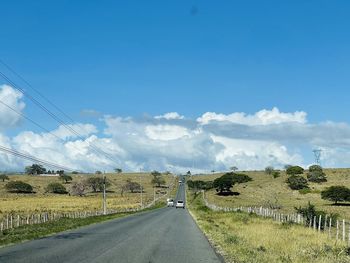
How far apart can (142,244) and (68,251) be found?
4.58 m

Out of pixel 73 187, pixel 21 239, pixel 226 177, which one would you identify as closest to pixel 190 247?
pixel 21 239

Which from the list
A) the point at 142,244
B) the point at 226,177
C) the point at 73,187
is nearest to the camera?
the point at 142,244

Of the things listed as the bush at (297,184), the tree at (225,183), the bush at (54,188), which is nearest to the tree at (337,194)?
the bush at (297,184)

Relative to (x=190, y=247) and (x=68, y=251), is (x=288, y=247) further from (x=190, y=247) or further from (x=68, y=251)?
(x=68, y=251)

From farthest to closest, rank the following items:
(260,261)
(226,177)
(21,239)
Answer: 1. (226,177)
2. (21,239)
3. (260,261)

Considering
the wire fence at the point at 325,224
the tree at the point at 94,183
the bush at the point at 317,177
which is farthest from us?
the tree at the point at 94,183

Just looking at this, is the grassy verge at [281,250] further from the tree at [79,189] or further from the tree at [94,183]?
the tree at [94,183]

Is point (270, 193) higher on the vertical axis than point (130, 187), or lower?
lower

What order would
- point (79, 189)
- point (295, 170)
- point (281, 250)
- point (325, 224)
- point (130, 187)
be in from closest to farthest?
point (281, 250), point (325, 224), point (295, 170), point (79, 189), point (130, 187)

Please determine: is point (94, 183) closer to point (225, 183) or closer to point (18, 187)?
point (18, 187)

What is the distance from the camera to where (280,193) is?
128m

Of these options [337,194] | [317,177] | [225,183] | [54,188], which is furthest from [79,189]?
[337,194]

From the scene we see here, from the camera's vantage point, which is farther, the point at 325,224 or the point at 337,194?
the point at 337,194

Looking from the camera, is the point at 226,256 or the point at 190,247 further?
the point at 190,247
